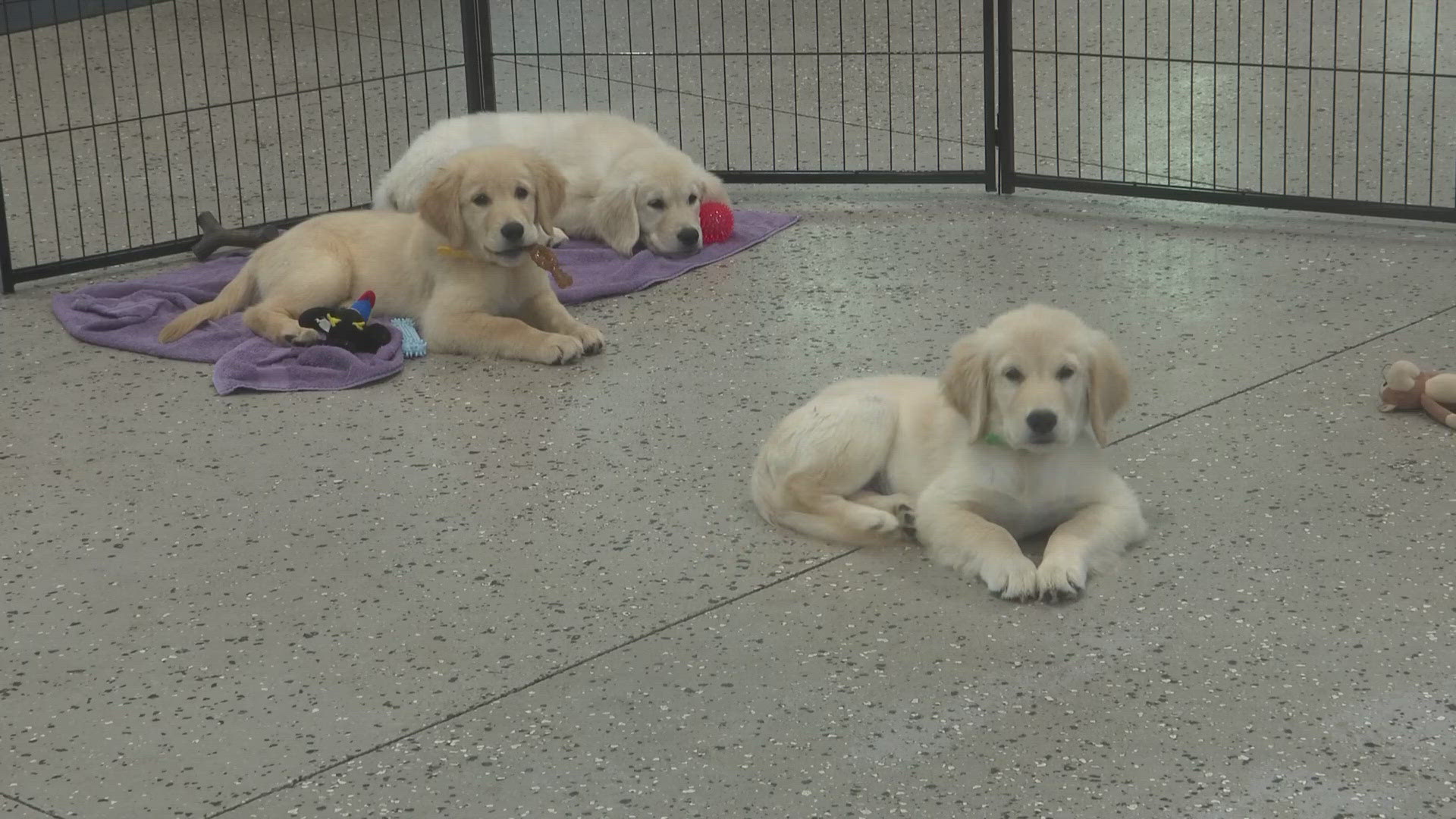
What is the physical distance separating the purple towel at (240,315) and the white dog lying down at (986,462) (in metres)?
1.49

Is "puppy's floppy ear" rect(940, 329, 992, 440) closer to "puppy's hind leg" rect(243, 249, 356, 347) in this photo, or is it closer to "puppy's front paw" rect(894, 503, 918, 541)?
"puppy's front paw" rect(894, 503, 918, 541)

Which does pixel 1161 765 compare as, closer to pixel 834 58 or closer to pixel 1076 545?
pixel 1076 545

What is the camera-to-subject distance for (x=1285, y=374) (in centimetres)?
419

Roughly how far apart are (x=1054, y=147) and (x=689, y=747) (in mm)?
4182

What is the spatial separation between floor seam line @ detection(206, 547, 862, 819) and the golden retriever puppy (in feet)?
4.80

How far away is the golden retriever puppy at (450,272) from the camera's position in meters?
4.70

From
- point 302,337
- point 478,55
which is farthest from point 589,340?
point 478,55

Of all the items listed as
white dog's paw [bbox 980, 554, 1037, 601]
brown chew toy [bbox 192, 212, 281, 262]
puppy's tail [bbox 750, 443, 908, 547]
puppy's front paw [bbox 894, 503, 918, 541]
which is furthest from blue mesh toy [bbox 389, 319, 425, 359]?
white dog's paw [bbox 980, 554, 1037, 601]

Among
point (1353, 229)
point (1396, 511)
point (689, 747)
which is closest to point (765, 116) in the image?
point (1353, 229)

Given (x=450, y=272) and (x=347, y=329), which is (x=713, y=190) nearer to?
(x=450, y=272)

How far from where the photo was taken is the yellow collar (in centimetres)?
480

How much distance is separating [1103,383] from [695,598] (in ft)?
2.65

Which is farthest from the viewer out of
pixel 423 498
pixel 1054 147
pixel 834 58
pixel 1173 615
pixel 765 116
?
pixel 834 58

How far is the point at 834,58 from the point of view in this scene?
830 cm
